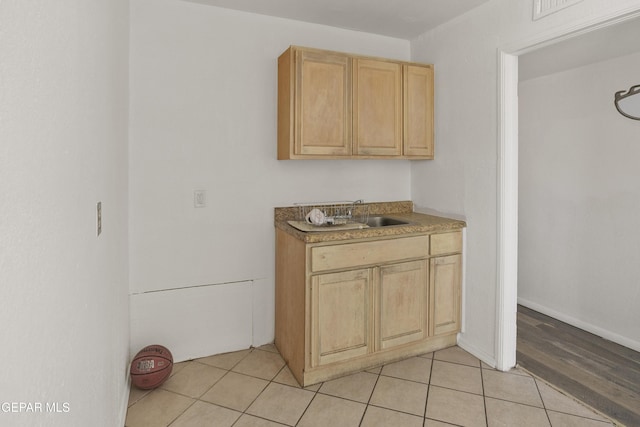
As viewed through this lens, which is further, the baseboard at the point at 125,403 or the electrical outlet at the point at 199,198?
the electrical outlet at the point at 199,198

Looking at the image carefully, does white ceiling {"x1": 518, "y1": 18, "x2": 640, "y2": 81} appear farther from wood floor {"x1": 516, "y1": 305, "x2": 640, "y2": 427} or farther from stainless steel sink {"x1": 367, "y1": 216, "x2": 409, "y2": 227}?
wood floor {"x1": 516, "y1": 305, "x2": 640, "y2": 427}

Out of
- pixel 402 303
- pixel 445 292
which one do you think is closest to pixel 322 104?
pixel 402 303

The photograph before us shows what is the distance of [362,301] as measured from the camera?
251 centimetres

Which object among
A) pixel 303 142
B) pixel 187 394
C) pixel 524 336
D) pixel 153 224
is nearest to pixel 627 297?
pixel 524 336

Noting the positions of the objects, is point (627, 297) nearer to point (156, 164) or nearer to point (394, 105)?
point (394, 105)

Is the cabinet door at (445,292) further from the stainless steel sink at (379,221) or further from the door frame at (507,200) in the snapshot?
the stainless steel sink at (379,221)

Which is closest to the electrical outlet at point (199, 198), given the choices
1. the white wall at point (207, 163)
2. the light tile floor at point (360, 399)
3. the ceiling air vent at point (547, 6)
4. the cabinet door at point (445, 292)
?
the white wall at point (207, 163)

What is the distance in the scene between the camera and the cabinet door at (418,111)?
2963mm

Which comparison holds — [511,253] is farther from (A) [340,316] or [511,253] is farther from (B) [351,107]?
(B) [351,107]

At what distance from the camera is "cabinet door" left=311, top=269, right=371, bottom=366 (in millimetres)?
2371

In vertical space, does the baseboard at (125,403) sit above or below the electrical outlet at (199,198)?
below

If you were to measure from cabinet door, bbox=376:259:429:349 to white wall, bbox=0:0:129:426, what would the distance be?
1661 millimetres

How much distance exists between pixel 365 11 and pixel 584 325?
3.19 m

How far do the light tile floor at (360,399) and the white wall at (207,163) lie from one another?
1.22 ft
